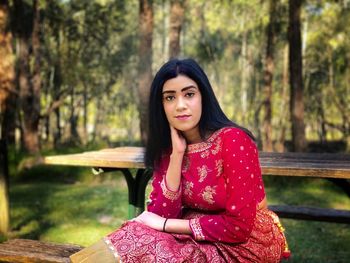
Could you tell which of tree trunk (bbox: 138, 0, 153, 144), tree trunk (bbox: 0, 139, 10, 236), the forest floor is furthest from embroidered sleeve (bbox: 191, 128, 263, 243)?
tree trunk (bbox: 138, 0, 153, 144)

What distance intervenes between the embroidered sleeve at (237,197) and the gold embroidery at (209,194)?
0.23 ft

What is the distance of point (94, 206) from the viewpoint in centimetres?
724

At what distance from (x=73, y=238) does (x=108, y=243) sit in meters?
3.67

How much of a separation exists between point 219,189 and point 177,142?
10.9 inches

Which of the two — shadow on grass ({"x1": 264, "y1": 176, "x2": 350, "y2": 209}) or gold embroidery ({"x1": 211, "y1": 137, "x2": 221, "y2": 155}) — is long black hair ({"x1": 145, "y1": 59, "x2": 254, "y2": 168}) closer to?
gold embroidery ({"x1": 211, "y1": 137, "x2": 221, "y2": 155})

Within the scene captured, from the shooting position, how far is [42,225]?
591cm

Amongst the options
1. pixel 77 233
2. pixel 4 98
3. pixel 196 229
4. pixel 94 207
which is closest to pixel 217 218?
pixel 196 229

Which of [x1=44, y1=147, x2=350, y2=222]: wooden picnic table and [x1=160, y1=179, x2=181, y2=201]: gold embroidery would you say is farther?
[x1=44, y1=147, x2=350, y2=222]: wooden picnic table

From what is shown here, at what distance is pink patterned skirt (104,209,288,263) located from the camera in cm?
179

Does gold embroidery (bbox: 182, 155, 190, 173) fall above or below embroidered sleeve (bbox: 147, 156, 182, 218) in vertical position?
above

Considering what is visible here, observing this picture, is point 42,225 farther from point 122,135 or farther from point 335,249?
point 122,135

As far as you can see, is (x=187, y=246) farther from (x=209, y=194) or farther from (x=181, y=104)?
(x=181, y=104)

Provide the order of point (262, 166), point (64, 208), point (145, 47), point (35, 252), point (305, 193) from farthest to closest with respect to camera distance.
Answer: point (145, 47) < point (305, 193) < point (64, 208) < point (262, 166) < point (35, 252)

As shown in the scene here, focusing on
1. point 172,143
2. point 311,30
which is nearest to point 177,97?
point 172,143
